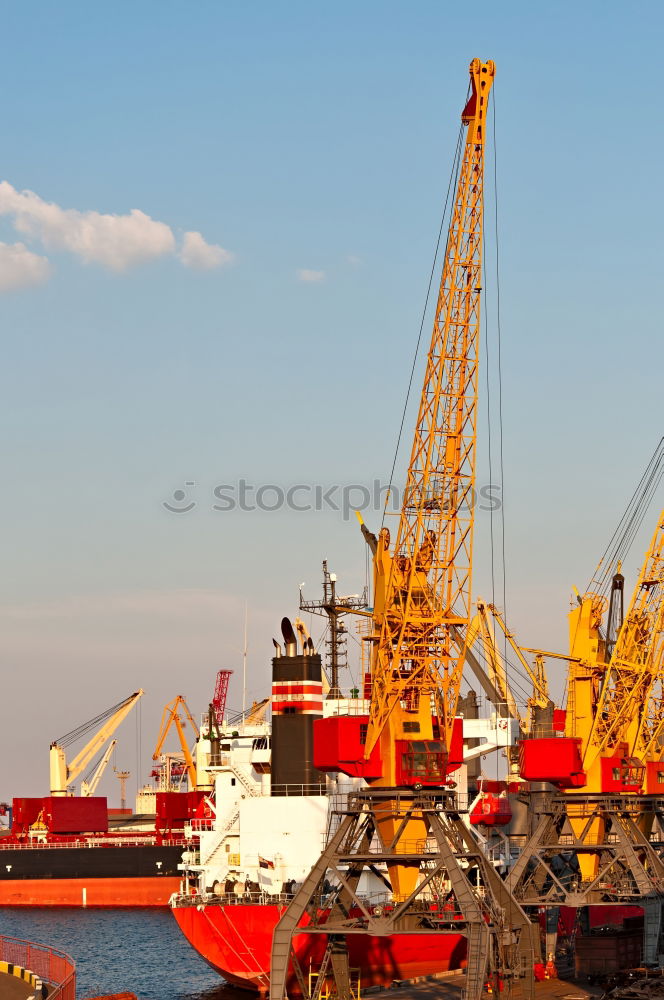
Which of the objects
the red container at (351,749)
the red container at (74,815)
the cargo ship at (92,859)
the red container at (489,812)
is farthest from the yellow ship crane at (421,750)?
the red container at (74,815)

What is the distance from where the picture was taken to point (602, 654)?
68312mm

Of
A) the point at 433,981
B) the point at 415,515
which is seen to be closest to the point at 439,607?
the point at 415,515

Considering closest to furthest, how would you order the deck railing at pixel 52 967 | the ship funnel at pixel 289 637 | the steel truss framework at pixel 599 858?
the deck railing at pixel 52 967 < the steel truss framework at pixel 599 858 < the ship funnel at pixel 289 637

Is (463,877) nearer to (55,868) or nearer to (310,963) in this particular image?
(310,963)

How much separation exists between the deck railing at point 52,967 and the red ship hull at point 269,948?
8624 mm

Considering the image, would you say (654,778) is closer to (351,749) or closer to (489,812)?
(489,812)

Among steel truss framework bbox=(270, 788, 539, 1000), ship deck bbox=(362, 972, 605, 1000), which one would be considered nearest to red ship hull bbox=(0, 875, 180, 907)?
ship deck bbox=(362, 972, 605, 1000)

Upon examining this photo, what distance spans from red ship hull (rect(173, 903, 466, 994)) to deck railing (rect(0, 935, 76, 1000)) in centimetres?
862

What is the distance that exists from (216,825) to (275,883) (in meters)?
5.86

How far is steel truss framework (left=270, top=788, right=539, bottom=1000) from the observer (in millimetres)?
43125

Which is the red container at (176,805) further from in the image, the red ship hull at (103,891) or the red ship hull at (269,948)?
the red ship hull at (269,948)

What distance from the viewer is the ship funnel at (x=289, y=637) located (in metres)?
61.6

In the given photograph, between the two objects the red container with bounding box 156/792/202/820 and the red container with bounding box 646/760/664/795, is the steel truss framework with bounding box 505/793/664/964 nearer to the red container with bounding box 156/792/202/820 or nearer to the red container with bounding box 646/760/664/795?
the red container with bounding box 646/760/664/795

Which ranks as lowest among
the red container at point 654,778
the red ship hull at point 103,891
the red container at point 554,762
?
the red ship hull at point 103,891
